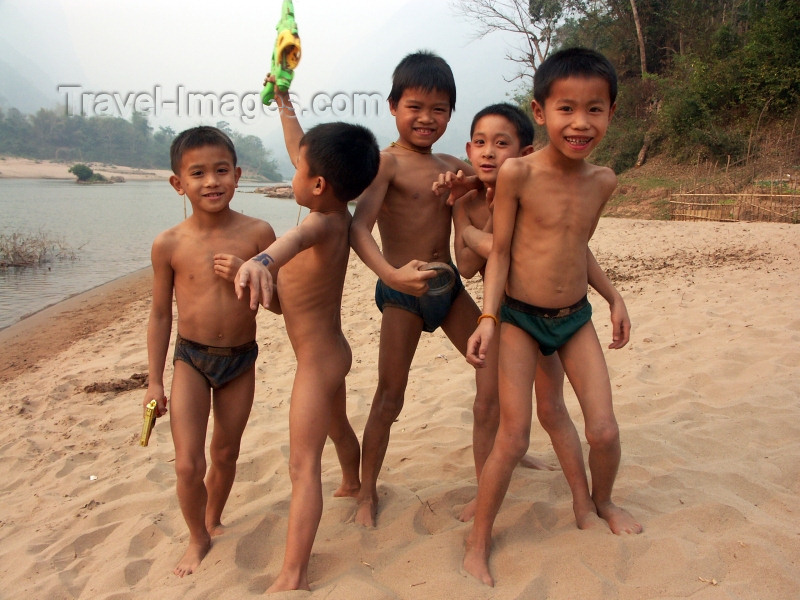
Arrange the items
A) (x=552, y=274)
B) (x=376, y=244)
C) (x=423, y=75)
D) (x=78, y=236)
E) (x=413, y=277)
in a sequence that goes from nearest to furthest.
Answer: (x=413, y=277)
(x=376, y=244)
(x=552, y=274)
(x=423, y=75)
(x=78, y=236)

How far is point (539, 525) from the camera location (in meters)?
2.77

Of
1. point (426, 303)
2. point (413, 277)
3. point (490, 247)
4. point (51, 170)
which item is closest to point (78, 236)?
point (426, 303)

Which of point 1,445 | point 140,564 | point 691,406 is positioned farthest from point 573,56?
point 1,445

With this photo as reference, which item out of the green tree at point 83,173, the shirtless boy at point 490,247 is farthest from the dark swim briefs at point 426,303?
the green tree at point 83,173

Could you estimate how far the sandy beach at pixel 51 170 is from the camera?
193ft

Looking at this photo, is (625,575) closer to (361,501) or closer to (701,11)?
(361,501)

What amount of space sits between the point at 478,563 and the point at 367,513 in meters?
0.69

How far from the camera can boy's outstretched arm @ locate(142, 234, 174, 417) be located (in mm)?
2787

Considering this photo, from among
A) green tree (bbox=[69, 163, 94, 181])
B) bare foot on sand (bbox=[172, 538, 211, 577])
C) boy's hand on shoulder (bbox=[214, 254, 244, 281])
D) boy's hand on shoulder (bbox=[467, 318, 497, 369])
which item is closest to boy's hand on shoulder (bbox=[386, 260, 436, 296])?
boy's hand on shoulder (bbox=[467, 318, 497, 369])

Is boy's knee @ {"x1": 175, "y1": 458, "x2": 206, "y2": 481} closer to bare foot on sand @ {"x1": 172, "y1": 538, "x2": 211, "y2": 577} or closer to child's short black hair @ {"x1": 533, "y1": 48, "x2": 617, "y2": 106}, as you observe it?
bare foot on sand @ {"x1": 172, "y1": 538, "x2": 211, "y2": 577}

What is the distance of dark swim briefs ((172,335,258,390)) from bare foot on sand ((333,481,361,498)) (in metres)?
0.84

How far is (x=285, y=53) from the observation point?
2986 millimetres

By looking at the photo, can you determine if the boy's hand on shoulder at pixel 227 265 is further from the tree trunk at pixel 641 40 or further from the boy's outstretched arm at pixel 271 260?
the tree trunk at pixel 641 40

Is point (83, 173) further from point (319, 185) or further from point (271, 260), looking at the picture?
point (271, 260)
